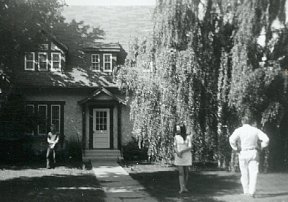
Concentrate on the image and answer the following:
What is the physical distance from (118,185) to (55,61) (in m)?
12.4

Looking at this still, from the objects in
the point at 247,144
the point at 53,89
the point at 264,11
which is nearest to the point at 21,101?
the point at 53,89

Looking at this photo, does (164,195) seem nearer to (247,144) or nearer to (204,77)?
(247,144)

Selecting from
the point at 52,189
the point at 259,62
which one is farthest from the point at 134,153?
the point at 52,189

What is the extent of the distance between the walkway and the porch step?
273cm

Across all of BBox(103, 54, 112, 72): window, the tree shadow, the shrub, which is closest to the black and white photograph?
the tree shadow

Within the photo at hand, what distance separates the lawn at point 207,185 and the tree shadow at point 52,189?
1614 mm

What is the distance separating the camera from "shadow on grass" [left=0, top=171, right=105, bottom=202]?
11266 millimetres

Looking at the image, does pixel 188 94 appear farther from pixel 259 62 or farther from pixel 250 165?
pixel 250 165

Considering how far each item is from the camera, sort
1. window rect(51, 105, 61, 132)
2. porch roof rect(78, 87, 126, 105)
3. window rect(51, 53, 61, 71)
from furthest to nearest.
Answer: window rect(51, 53, 61, 71) < window rect(51, 105, 61, 132) < porch roof rect(78, 87, 126, 105)

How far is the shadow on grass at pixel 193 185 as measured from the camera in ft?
37.5

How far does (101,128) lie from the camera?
24.7 metres

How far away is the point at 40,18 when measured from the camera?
1830cm

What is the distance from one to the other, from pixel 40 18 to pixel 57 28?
8.61 meters

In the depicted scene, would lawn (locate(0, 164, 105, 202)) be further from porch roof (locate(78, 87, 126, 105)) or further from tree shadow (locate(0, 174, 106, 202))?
porch roof (locate(78, 87, 126, 105))
